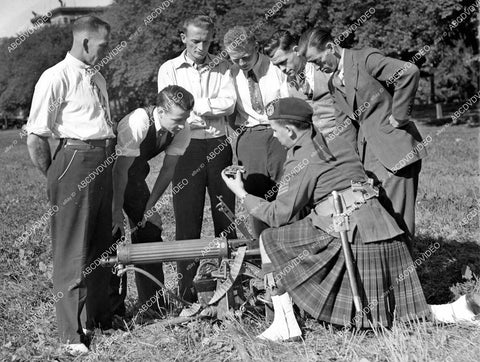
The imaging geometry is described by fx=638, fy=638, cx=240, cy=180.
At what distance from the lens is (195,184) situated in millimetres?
4918

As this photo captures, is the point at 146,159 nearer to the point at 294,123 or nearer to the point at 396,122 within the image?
the point at 294,123

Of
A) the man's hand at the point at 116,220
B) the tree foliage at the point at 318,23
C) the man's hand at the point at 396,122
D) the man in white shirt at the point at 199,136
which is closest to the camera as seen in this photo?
the man's hand at the point at 396,122

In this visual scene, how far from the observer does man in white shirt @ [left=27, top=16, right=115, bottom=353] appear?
155 inches

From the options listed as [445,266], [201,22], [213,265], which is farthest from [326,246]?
[445,266]

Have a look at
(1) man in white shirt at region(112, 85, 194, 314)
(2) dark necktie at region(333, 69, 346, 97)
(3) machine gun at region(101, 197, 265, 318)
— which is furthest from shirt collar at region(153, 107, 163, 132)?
(2) dark necktie at region(333, 69, 346, 97)

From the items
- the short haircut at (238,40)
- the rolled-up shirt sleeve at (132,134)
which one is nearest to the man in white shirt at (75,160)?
the rolled-up shirt sleeve at (132,134)

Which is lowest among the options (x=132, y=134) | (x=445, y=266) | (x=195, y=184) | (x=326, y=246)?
(x=445, y=266)

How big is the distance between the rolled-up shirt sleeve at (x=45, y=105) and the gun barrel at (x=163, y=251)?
0.91 metres

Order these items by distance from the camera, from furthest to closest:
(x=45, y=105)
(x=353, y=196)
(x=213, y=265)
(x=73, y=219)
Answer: (x=213, y=265)
(x=73, y=219)
(x=353, y=196)
(x=45, y=105)

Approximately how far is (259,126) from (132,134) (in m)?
1.07

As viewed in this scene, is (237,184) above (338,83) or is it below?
below

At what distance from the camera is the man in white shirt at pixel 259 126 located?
4.89 metres

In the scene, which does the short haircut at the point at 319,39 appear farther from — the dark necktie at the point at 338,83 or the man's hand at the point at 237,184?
the man's hand at the point at 237,184

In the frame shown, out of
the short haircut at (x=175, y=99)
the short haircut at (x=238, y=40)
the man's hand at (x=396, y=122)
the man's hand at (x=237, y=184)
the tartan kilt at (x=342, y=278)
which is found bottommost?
the tartan kilt at (x=342, y=278)
